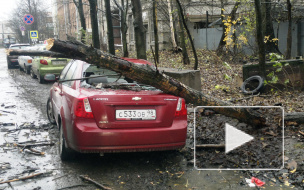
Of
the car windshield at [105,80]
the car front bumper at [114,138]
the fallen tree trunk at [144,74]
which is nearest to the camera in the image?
the car front bumper at [114,138]

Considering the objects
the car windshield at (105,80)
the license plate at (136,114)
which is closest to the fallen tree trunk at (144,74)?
the car windshield at (105,80)

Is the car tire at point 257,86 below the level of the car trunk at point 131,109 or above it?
below

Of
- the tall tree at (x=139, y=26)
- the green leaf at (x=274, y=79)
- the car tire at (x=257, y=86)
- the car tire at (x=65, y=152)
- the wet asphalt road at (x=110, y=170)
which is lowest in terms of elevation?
the wet asphalt road at (x=110, y=170)

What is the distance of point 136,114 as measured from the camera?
4762 mm

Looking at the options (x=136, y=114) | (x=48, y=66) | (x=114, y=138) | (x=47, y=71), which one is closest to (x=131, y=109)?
(x=136, y=114)

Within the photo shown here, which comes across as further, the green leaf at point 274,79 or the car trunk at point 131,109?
the green leaf at point 274,79

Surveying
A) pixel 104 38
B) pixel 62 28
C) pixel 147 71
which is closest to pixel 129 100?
pixel 147 71

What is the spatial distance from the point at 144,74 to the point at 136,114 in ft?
2.76

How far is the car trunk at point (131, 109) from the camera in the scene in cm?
466

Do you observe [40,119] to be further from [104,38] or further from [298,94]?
[104,38]

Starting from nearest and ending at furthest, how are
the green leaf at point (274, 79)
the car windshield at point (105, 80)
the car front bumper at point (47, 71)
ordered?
the car windshield at point (105, 80)
the green leaf at point (274, 79)
the car front bumper at point (47, 71)

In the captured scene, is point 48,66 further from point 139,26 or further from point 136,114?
point 136,114

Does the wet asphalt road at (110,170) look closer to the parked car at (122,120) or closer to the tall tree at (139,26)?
the parked car at (122,120)

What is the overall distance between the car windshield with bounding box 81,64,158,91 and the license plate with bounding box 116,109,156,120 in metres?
0.51
